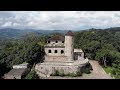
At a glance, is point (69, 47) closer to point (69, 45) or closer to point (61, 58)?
point (69, 45)

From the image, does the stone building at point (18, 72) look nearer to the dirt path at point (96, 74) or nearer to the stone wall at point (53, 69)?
the stone wall at point (53, 69)

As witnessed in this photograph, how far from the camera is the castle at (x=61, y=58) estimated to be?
50.7 feet

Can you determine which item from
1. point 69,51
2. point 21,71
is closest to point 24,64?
point 21,71

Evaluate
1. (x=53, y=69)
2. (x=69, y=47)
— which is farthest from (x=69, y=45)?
(x=53, y=69)

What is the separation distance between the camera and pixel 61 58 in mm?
17328

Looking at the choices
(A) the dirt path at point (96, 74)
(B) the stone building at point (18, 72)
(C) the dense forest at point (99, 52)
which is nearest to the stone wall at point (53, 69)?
(A) the dirt path at point (96, 74)

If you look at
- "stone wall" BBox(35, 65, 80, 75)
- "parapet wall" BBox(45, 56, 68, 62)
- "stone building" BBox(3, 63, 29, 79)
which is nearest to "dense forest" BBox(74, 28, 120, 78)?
"stone wall" BBox(35, 65, 80, 75)

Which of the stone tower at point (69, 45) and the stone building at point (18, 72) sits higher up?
the stone tower at point (69, 45)

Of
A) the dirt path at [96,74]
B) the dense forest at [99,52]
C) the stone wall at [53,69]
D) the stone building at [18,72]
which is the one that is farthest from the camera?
the dense forest at [99,52]

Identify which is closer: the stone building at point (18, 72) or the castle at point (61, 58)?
the stone building at point (18, 72)
